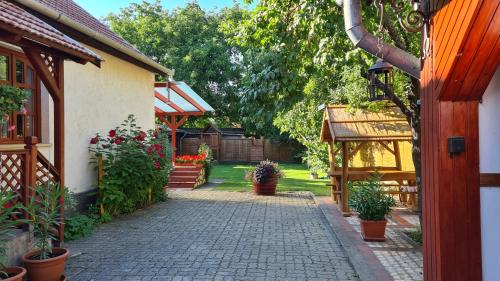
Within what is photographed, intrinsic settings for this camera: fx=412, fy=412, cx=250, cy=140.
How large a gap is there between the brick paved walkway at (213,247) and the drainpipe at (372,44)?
268 centimetres

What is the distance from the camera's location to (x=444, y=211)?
11.4 feet

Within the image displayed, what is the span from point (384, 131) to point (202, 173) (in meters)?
8.62

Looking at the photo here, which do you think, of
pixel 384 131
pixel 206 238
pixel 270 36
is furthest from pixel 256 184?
pixel 270 36

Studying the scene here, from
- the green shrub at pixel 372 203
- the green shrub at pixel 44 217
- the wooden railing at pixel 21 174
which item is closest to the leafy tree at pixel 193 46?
the green shrub at pixel 372 203

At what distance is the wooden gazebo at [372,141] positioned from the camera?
→ 9.15 m

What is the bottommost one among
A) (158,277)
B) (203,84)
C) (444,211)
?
(158,277)

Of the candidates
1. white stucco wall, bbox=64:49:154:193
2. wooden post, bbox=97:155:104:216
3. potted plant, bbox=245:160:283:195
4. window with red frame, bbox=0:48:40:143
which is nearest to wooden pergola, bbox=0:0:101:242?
window with red frame, bbox=0:48:40:143

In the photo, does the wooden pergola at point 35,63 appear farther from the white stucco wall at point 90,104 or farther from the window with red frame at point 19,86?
the white stucco wall at point 90,104

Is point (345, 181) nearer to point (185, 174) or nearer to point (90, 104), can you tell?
point (90, 104)

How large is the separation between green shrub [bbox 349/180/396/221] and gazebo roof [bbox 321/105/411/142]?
2185mm

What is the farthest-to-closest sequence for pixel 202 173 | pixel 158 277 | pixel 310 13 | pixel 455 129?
1. pixel 202 173
2. pixel 310 13
3. pixel 158 277
4. pixel 455 129

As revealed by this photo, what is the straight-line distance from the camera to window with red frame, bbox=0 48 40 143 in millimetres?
6660

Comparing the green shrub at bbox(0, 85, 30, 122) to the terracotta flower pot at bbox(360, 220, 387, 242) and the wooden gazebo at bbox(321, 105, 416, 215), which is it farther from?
the wooden gazebo at bbox(321, 105, 416, 215)

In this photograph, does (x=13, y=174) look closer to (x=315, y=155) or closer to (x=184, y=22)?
(x=315, y=155)
